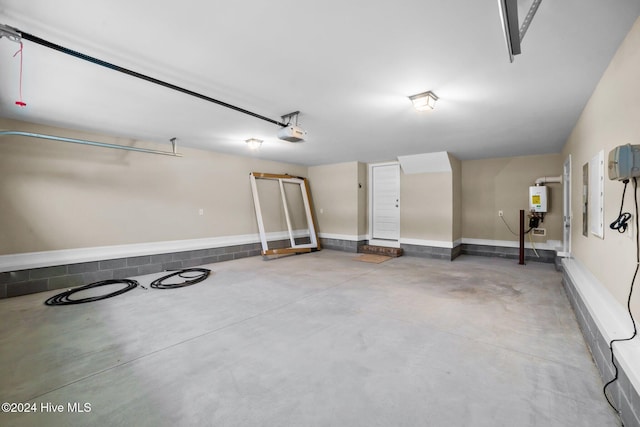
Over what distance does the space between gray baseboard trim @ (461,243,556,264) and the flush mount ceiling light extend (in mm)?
4814

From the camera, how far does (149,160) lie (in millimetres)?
4965

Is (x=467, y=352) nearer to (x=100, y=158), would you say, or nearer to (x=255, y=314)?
(x=255, y=314)

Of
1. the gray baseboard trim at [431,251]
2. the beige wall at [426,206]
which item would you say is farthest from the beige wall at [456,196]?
the gray baseboard trim at [431,251]

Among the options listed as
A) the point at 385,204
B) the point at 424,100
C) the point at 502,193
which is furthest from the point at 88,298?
the point at 502,193

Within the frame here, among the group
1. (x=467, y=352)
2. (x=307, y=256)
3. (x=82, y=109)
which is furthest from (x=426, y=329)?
(x=82, y=109)

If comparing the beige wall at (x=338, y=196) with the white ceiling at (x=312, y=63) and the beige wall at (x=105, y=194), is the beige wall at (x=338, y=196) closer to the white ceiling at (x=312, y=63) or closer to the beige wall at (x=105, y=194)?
the beige wall at (x=105, y=194)

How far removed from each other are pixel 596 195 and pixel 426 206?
384 cm

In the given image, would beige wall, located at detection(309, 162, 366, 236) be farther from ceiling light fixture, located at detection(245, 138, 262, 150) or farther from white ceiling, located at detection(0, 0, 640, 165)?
white ceiling, located at detection(0, 0, 640, 165)

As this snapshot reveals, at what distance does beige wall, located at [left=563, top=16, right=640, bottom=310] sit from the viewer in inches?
69.8

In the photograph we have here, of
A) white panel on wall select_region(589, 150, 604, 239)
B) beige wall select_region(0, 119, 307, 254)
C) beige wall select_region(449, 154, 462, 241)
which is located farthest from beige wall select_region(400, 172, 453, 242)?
beige wall select_region(0, 119, 307, 254)

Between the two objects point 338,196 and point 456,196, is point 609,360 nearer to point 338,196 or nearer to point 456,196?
point 456,196

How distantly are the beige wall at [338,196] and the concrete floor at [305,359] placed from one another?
3.51m

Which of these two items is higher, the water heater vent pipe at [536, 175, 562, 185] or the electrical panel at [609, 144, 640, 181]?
the water heater vent pipe at [536, 175, 562, 185]

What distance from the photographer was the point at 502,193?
6.19 metres
